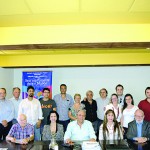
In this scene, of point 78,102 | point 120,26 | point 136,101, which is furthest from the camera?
point 136,101

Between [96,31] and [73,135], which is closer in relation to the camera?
[96,31]

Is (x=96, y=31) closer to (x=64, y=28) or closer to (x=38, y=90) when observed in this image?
(x=64, y=28)

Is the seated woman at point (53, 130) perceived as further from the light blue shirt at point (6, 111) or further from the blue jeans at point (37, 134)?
the light blue shirt at point (6, 111)

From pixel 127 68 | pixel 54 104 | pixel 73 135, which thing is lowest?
pixel 73 135

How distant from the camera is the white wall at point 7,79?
623 centimetres

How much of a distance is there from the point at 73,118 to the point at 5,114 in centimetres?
137

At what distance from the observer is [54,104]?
4.84 metres

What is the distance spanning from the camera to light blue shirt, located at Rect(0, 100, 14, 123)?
453 centimetres

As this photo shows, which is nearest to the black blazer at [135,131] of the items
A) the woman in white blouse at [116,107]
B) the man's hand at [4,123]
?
the woman in white blouse at [116,107]

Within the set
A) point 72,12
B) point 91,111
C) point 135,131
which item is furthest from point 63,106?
point 72,12

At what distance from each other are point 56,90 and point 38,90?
1.73ft

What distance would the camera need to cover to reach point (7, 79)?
6.49m

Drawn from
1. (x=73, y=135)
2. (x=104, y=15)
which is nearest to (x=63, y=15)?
(x=104, y=15)

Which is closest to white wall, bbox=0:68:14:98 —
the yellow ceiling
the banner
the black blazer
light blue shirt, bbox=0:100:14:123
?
the banner
